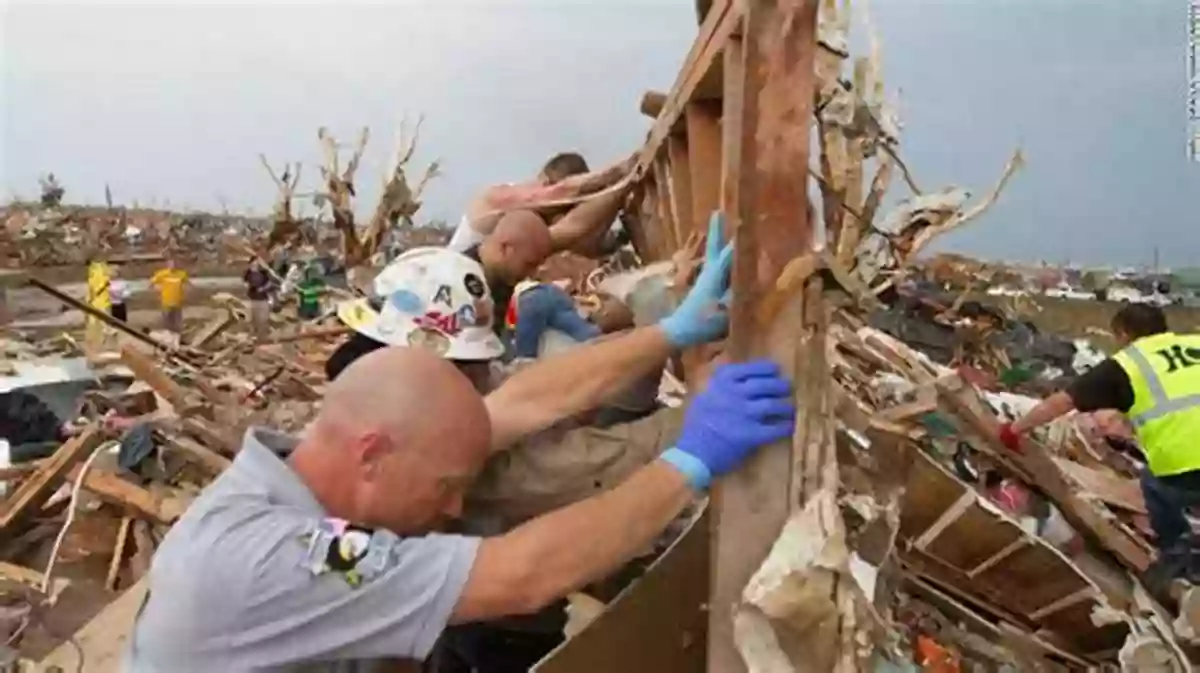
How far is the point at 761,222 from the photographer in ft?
5.76

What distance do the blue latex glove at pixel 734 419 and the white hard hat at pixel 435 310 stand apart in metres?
0.89

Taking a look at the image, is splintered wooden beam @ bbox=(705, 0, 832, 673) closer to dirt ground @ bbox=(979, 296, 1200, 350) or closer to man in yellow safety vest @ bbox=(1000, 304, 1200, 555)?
→ man in yellow safety vest @ bbox=(1000, 304, 1200, 555)

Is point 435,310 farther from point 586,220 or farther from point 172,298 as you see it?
point 172,298

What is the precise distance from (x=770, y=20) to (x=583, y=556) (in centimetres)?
78

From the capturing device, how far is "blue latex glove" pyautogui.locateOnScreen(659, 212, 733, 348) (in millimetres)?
2131

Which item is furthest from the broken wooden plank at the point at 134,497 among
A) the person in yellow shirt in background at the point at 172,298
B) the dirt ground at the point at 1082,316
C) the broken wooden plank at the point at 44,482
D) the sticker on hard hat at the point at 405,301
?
the dirt ground at the point at 1082,316

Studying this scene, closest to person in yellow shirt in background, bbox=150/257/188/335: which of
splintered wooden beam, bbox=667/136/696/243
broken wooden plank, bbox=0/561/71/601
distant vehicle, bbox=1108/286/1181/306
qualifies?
broken wooden plank, bbox=0/561/71/601

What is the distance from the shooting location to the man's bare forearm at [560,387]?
246 centimetres

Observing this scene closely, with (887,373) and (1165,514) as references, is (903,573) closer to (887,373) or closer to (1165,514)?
(1165,514)

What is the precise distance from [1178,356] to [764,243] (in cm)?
321

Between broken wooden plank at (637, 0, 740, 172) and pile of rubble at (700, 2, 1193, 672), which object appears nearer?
pile of rubble at (700, 2, 1193, 672)

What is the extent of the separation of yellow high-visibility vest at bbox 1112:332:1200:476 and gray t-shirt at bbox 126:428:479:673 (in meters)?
3.31

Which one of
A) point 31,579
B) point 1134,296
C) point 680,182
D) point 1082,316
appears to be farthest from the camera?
point 1134,296

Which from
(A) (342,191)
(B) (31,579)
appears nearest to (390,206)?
(A) (342,191)
